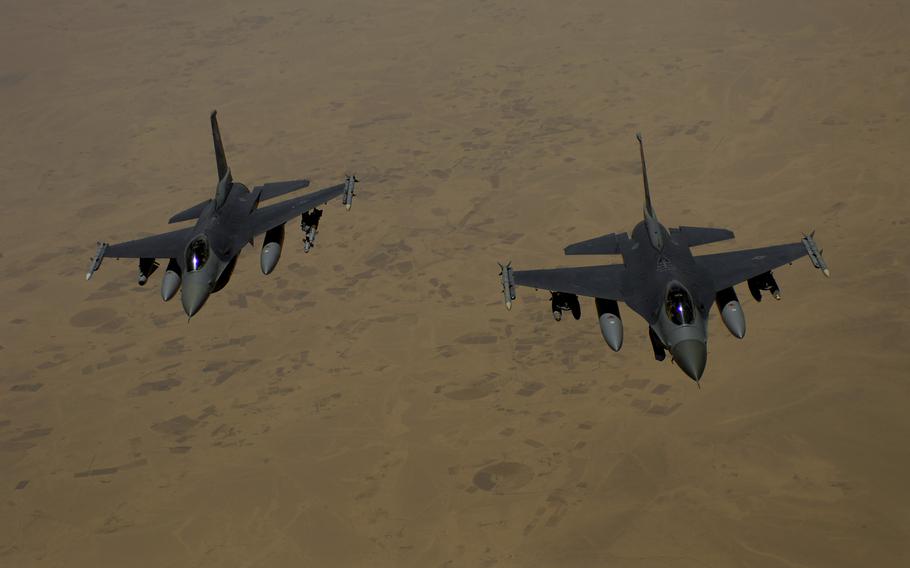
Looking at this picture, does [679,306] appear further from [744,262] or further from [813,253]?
[813,253]

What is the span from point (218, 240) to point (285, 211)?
10.2ft

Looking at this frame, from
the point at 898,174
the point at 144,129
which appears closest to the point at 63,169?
the point at 144,129

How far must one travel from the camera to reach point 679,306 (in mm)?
25062

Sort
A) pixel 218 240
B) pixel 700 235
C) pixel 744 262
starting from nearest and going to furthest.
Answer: pixel 744 262 < pixel 700 235 < pixel 218 240

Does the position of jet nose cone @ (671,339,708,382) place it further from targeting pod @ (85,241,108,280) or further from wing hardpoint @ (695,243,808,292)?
targeting pod @ (85,241,108,280)

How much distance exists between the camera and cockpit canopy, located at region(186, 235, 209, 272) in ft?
97.2

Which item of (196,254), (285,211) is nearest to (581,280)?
(285,211)

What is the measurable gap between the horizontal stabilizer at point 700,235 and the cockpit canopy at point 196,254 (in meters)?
14.6

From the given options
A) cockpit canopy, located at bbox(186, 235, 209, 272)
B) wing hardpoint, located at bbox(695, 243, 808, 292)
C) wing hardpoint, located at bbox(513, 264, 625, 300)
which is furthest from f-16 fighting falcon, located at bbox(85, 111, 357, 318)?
wing hardpoint, located at bbox(695, 243, 808, 292)

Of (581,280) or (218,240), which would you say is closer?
(581,280)

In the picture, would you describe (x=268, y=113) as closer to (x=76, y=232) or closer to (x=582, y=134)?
(x=76, y=232)

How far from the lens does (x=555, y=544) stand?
2219cm

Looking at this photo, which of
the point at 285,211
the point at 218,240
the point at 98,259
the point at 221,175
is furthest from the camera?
the point at 221,175

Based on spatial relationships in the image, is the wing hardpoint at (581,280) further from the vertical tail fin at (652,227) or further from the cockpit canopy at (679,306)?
the cockpit canopy at (679,306)
